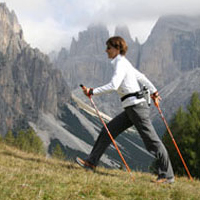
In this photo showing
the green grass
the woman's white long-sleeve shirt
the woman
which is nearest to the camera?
the green grass

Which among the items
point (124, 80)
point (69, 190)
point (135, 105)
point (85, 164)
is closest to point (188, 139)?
point (85, 164)

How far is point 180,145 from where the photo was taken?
3678 centimetres

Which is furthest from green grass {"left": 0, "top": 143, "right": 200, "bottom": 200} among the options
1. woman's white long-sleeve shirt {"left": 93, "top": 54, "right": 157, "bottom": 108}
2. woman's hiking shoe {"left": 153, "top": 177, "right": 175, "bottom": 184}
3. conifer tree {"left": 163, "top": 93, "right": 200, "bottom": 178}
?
conifer tree {"left": 163, "top": 93, "right": 200, "bottom": 178}

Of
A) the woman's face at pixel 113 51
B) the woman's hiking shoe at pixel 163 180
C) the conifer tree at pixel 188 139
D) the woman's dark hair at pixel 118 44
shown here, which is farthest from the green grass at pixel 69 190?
the conifer tree at pixel 188 139

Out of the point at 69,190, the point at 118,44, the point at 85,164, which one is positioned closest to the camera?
the point at 69,190

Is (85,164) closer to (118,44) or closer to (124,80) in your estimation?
(124,80)

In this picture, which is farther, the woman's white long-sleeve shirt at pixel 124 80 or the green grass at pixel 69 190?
the woman's white long-sleeve shirt at pixel 124 80

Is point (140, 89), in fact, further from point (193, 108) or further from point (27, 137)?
point (27, 137)

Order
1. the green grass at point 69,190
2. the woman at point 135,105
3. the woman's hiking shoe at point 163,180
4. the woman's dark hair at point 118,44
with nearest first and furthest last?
1. the green grass at point 69,190
2. the woman's hiking shoe at point 163,180
3. the woman at point 135,105
4. the woman's dark hair at point 118,44

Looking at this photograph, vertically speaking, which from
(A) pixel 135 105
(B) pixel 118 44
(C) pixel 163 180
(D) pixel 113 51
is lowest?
(C) pixel 163 180

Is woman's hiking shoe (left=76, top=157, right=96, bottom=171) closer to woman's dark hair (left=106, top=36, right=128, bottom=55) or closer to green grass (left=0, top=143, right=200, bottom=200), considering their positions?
green grass (left=0, top=143, right=200, bottom=200)

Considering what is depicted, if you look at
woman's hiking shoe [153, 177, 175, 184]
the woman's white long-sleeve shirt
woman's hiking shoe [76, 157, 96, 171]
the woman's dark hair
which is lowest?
woman's hiking shoe [76, 157, 96, 171]

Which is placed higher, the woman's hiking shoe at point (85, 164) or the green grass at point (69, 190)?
the green grass at point (69, 190)

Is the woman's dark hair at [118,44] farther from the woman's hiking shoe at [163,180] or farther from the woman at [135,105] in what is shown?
the woman's hiking shoe at [163,180]
